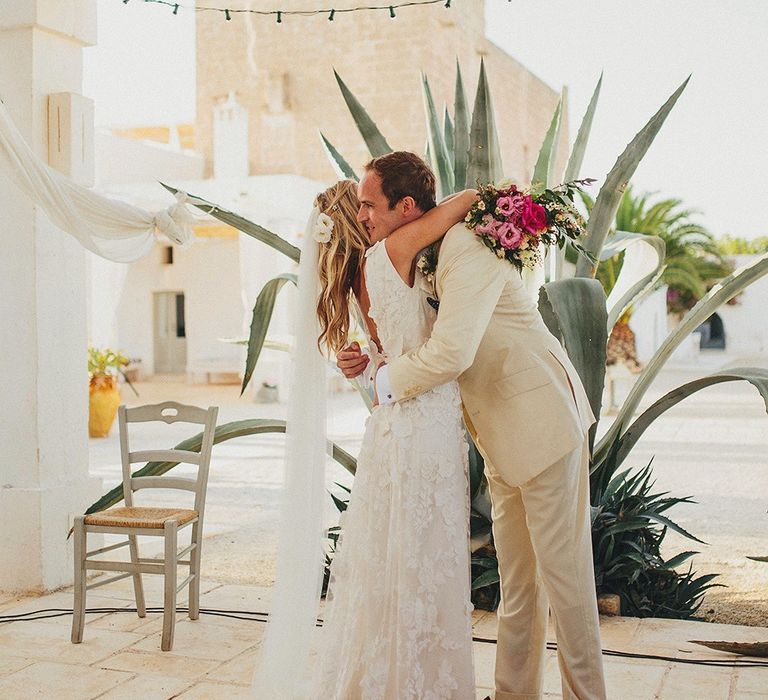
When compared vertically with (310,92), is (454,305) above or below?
below

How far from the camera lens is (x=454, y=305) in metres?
2.46

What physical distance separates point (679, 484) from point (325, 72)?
14124 millimetres

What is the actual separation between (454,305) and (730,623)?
223 cm

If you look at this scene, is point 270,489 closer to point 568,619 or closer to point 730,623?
point 730,623

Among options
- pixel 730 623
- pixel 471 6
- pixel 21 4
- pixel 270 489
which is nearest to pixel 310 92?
pixel 471 6

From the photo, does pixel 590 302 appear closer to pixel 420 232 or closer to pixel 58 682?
pixel 420 232

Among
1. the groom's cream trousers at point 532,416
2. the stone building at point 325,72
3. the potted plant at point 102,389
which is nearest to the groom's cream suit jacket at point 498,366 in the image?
the groom's cream trousers at point 532,416

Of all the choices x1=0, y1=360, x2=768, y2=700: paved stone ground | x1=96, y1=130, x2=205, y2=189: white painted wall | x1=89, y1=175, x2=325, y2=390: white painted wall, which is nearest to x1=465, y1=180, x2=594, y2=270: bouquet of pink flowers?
x1=0, y1=360, x2=768, y2=700: paved stone ground

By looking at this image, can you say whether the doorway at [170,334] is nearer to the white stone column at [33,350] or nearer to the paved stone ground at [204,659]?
the white stone column at [33,350]

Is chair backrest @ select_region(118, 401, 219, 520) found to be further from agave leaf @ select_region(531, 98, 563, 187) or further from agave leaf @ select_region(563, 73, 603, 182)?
Answer: agave leaf @ select_region(563, 73, 603, 182)

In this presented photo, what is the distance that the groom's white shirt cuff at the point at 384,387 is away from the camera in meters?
2.58

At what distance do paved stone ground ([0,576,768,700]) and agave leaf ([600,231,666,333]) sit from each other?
130cm

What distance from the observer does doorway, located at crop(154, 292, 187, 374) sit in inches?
766

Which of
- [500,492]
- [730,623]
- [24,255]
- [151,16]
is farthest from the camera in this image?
[151,16]
